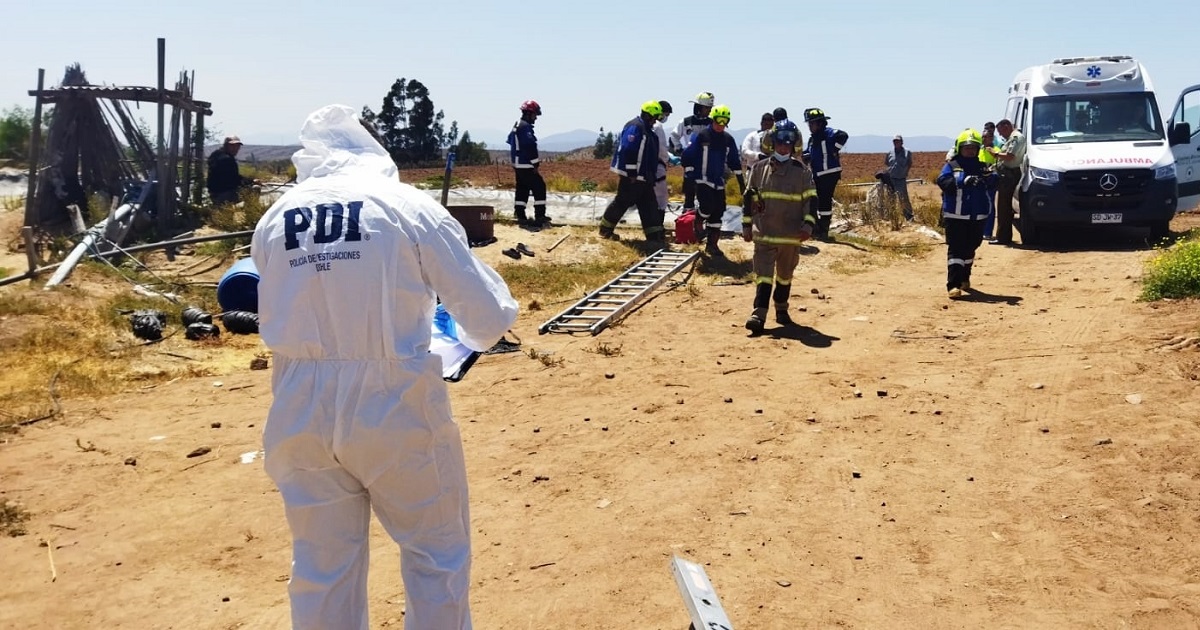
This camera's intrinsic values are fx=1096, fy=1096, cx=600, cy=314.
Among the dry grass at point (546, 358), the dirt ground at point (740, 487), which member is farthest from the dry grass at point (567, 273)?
the dirt ground at point (740, 487)

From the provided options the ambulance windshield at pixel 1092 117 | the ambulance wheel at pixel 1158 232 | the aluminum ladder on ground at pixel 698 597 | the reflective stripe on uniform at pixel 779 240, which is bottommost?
the aluminum ladder on ground at pixel 698 597

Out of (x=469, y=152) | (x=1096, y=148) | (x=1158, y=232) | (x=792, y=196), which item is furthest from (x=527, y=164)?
(x=469, y=152)

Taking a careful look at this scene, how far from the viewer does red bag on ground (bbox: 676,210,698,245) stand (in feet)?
47.9

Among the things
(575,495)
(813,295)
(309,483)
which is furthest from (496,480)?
(813,295)

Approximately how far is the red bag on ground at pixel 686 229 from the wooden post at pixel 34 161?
8.26 metres

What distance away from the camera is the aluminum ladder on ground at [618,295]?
34.0 feet

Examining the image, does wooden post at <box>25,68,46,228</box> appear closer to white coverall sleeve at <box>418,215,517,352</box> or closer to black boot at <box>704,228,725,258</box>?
black boot at <box>704,228,725,258</box>

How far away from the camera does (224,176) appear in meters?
17.6

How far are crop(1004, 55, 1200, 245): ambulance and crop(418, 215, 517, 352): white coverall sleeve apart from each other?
1277cm

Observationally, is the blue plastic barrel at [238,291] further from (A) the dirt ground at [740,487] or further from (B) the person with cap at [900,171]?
(B) the person with cap at [900,171]

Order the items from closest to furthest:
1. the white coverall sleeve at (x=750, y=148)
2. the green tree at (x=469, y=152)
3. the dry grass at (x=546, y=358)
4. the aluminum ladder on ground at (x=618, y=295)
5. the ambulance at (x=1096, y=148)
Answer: the dry grass at (x=546, y=358)
the aluminum ladder on ground at (x=618, y=295)
the ambulance at (x=1096, y=148)
the white coverall sleeve at (x=750, y=148)
the green tree at (x=469, y=152)

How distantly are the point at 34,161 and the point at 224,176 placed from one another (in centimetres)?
338

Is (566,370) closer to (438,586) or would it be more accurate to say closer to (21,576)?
(21,576)

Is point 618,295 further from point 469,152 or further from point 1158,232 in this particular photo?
point 469,152
